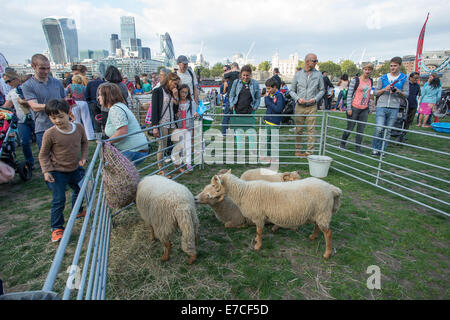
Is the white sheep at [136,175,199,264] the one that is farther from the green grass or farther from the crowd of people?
the crowd of people

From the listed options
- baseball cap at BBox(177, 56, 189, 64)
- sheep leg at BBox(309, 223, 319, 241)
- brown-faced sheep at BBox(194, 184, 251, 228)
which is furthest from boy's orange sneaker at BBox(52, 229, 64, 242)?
baseball cap at BBox(177, 56, 189, 64)

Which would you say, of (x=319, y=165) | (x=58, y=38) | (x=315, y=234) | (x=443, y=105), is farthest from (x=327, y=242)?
(x=58, y=38)

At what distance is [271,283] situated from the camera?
2.60m

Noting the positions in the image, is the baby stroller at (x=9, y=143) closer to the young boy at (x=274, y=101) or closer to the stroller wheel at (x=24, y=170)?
the stroller wheel at (x=24, y=170)

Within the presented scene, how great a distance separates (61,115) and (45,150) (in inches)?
19.3

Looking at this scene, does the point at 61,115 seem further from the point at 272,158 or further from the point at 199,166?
the point at 272,158

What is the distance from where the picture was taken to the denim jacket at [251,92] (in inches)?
242

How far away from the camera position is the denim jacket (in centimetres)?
616

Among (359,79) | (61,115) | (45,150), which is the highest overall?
(359,79)

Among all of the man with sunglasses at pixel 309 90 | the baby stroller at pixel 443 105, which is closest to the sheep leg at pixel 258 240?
the man with sunglasses at pixel 309 90

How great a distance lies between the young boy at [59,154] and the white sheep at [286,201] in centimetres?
199

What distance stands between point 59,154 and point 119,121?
0.87 m

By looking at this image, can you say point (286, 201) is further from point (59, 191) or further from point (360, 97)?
point (360, 97)
